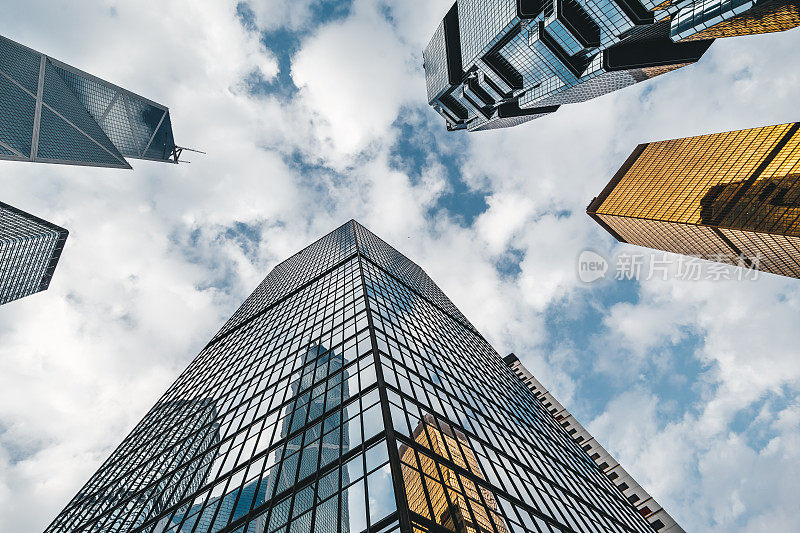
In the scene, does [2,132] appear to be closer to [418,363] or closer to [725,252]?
[418,363]

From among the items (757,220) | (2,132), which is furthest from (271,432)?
(2,132)

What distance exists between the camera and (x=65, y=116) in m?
126

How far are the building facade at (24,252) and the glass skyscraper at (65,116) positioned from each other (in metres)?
31.4

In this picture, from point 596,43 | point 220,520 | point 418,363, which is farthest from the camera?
point 596,43

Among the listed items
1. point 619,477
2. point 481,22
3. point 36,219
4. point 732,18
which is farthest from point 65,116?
point 619,477

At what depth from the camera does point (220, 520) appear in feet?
70.6

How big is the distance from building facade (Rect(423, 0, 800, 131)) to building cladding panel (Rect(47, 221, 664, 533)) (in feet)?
198

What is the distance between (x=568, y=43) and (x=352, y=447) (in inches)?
3327

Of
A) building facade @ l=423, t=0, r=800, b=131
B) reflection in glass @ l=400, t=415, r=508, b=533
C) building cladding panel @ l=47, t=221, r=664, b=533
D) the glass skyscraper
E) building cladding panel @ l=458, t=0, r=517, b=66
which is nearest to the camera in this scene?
reflection in glass @ l=400, t=415, r=508, b=533

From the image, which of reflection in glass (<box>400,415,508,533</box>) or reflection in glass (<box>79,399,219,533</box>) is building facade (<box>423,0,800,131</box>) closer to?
reflection in glass (<box>400,415,508,533</box>)

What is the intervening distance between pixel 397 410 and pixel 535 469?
12663 millimetres

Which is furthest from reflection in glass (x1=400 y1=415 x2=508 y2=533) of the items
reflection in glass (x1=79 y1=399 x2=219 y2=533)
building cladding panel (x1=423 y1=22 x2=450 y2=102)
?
building cladding panel (x1=423 y1=22 x2=450 y2=102)

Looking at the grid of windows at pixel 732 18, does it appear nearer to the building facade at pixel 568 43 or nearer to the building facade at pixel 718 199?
the building facade at pixel 568 43

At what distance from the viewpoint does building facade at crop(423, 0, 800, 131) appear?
62594 mm
